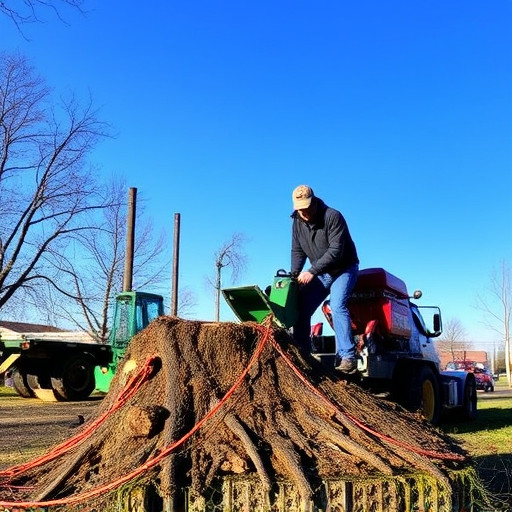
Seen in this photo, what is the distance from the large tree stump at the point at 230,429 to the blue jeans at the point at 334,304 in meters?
1.07

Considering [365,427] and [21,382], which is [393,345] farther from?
[21,382]

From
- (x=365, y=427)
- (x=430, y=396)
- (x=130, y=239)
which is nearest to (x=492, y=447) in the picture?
(x=430, y=396)

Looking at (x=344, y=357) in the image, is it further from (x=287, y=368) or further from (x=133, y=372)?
(x=133, y=372)

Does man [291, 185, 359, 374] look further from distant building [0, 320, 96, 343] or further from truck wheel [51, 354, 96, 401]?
distant building [0, 320, 96, 343]

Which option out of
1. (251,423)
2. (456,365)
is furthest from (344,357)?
(456,365)

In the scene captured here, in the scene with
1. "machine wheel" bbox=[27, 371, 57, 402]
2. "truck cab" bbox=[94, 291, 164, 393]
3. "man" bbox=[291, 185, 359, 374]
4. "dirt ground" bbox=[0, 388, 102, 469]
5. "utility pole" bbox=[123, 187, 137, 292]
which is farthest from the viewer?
"utility pole" bbox=[123, 187, 137, 292]

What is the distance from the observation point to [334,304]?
20.9ft

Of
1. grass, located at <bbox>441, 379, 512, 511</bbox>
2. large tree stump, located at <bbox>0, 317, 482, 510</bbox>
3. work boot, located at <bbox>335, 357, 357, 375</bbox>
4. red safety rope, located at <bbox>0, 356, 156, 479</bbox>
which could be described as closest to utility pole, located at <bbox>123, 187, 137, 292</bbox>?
grass, located at <bbox>441, 379, 512, 511</bbox>

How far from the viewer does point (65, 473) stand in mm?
4055

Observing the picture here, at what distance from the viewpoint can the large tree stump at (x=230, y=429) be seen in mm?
3889

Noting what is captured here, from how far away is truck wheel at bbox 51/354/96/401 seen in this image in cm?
1850

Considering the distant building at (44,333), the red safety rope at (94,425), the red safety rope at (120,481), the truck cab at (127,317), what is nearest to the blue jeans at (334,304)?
the red safety rope at (94,425)

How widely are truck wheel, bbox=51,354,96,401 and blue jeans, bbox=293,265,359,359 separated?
45.1 ft

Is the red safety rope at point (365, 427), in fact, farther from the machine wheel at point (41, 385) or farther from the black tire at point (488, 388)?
the black tire at point (488, 388)
